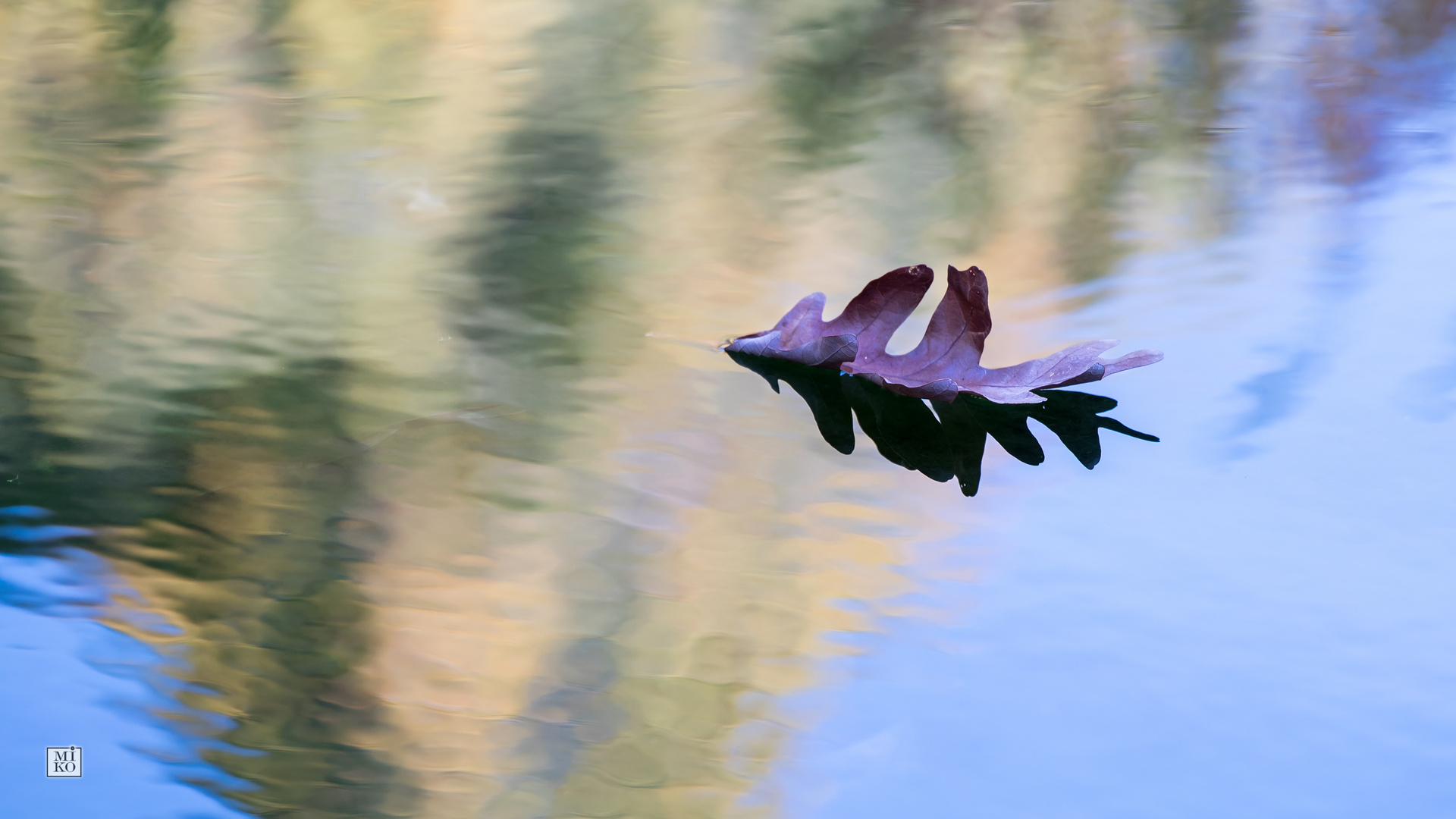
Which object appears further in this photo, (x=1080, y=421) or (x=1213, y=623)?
(x=1080, y=421)

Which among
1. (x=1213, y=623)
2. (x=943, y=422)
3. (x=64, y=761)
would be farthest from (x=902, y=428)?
(x=64, y=761)

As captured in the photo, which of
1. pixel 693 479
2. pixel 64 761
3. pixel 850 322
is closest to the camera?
pixel 64 761

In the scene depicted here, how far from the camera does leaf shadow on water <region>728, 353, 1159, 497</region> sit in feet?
1.80

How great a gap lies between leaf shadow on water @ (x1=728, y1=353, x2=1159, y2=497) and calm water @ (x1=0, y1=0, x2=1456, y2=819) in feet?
0.04

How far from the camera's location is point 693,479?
525mm

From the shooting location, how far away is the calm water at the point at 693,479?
36 centimetres

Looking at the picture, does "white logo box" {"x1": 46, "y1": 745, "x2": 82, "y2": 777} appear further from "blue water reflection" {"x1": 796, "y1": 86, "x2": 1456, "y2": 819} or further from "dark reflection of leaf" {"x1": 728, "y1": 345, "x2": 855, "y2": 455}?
"dark reflection of leaf" {"x1": 728, "y1": 345, "x2": 855, "y2": 455}

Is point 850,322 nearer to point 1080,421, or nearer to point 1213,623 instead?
point 1080,421

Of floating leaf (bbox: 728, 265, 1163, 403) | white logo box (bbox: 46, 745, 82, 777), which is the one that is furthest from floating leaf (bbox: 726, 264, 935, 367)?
white logo box (bbox: 46, 745, 82, 777)

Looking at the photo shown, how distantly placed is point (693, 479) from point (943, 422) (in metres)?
0.14

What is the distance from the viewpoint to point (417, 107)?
1.17 meters

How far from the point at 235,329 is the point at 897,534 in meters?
0.43

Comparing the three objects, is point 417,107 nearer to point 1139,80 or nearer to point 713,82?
point 713,82

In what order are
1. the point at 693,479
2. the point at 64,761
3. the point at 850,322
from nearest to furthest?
1. the point at 64,761
2. the point at 693,479
3. the point at 850,322
